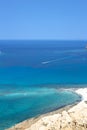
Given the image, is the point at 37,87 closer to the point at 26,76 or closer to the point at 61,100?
the point at 61,100

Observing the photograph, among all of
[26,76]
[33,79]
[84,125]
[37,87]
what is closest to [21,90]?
[37,87]

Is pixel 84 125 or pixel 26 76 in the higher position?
pixel 84 125

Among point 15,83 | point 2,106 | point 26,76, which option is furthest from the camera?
point 26,76

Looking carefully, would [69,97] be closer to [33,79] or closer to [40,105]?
[40,105]

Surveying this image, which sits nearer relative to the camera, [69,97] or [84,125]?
[84,125]

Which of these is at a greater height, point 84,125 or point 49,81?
point 84,125

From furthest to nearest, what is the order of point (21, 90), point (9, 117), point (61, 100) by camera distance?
point (21, 90) → point (61, 100) → point (9, 117)

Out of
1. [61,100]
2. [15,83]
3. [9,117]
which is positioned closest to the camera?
[9,117]

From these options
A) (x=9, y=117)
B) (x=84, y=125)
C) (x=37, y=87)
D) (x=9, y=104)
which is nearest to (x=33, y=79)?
(x=37, y=87)

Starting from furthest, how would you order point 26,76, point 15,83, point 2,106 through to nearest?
point 26,76
point 15,83
point 2,106
